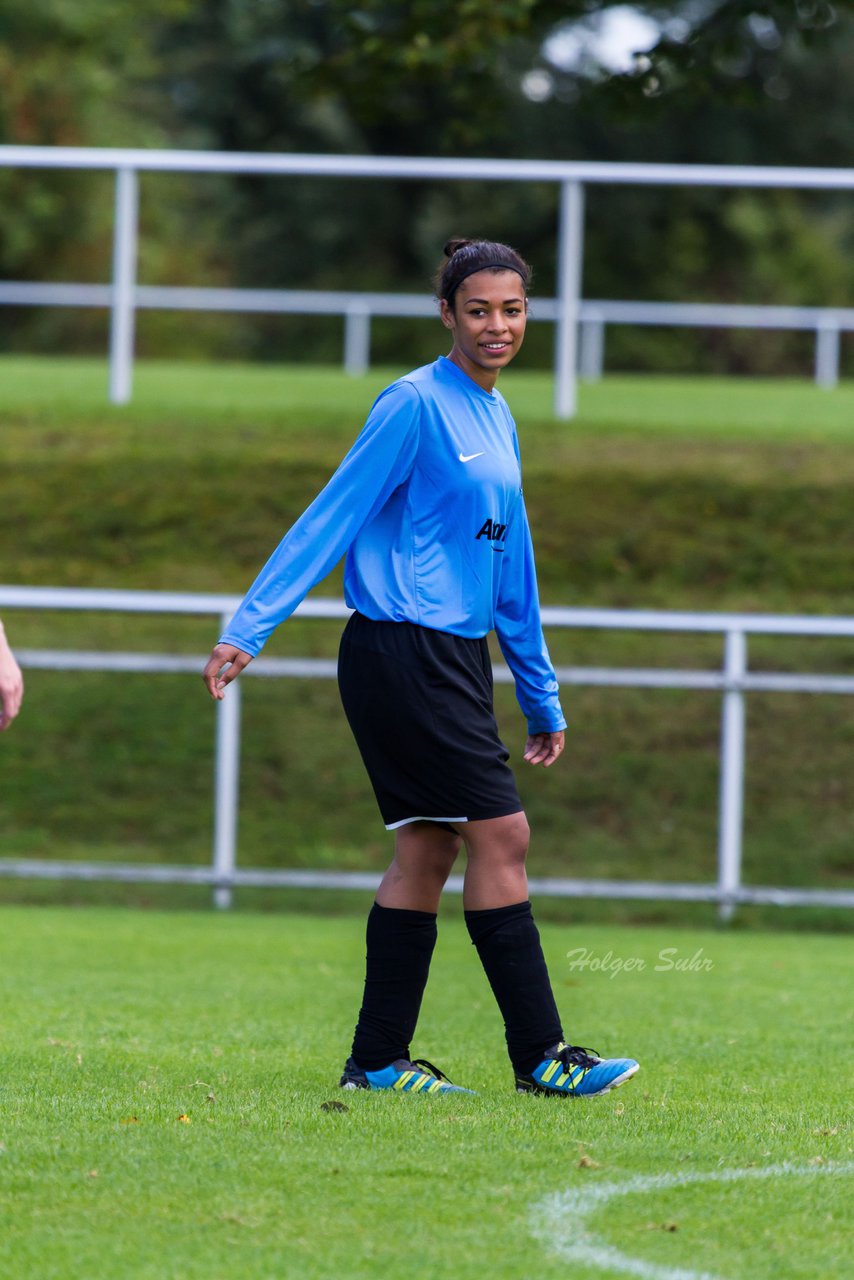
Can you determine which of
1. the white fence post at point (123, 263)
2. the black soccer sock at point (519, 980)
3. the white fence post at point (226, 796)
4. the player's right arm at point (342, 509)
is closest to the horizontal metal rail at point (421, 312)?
the white fence post at point (123, 263)

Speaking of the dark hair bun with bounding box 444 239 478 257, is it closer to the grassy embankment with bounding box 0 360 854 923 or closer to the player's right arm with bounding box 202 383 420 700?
the player's right arm with bounding box 202 383 420 700

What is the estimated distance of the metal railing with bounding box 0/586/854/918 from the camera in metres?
8.84

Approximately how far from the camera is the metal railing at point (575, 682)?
8.84m

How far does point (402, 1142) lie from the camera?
386cm

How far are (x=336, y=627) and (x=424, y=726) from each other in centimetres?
724

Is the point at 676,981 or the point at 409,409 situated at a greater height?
the point at 409,409

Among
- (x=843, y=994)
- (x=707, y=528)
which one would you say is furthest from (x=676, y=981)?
(x=707, y=528)

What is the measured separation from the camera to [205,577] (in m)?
11.7

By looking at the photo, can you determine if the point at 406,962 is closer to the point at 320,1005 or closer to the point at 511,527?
the point at 511,527

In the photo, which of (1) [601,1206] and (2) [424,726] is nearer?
(1) [601,1206]

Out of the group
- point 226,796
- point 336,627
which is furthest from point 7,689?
point 336,627

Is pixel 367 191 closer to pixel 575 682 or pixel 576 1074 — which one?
pixel 575 682

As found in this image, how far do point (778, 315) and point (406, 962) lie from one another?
16422 millimetres

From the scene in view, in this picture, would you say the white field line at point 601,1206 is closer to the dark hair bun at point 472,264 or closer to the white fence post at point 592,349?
the dark hair bun at point 472,264
